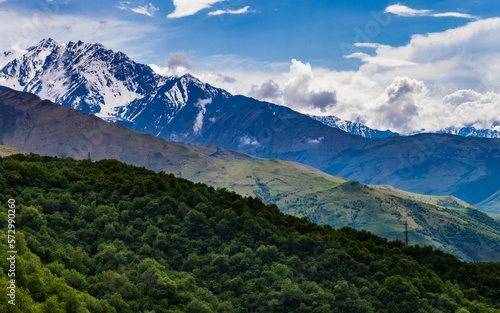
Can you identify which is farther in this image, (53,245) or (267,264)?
(267,264)

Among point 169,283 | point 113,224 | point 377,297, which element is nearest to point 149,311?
point 169,283

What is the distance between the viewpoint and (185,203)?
143000 mm

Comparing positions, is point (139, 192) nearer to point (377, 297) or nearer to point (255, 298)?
point (255, 298)

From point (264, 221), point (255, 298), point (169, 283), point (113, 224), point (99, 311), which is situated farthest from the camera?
point (264, 221)

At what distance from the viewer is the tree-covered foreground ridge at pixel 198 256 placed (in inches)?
4001

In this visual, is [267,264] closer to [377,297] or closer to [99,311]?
[377,297]

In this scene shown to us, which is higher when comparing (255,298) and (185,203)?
(185,203)

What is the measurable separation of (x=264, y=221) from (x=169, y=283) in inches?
1724

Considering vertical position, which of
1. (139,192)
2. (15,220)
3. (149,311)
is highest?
(139,192)

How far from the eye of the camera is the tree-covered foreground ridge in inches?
4001

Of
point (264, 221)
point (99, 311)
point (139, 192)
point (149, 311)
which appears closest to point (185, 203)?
point (139, 192)

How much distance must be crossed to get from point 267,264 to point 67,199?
51.8 metres

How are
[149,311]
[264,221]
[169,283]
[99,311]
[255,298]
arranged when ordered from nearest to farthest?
[99,311] → [149,311] → [169,283] → [255,298] → [264,221]

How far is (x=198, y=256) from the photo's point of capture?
124250 mm
